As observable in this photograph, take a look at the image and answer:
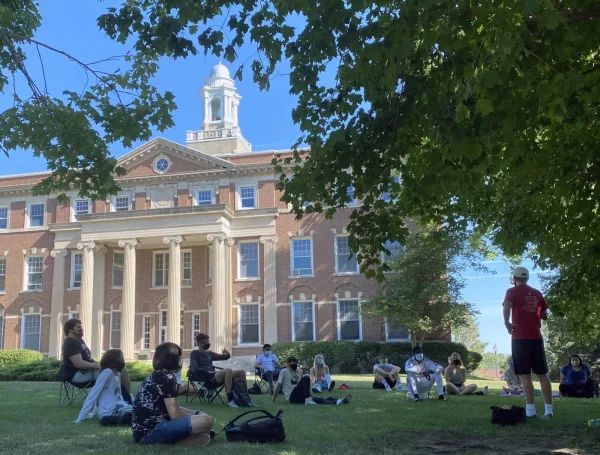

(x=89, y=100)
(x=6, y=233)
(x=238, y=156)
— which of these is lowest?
(x=89, y=100)

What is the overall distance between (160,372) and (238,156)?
30.9m

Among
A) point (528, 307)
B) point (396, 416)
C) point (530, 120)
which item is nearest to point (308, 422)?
point (396, 416)

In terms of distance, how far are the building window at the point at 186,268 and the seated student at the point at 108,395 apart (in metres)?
27.3

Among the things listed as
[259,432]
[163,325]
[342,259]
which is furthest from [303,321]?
[259,432]

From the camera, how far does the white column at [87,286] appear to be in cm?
3450

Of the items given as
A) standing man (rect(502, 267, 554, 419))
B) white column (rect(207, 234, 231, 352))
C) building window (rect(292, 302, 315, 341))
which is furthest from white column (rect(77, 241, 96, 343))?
standing man (rect(502, 267, 554, 419))

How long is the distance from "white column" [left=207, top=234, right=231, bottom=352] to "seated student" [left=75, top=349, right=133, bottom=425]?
24.0 meters

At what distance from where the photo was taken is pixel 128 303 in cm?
3394

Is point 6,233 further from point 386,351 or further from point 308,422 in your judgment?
point 308,422

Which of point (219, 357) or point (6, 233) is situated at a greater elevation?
point (6, 233)

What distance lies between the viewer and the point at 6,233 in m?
38.9

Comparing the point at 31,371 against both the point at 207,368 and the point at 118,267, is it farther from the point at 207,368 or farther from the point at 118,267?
the point at 118,267

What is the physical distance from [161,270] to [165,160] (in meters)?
6.60

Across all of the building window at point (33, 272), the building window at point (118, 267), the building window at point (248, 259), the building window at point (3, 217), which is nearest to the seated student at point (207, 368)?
the building window at point (248, 259)
